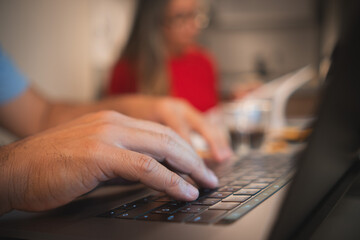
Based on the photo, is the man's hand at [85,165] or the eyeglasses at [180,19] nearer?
the man's hand at [85,165]

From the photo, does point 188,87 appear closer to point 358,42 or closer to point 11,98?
point 11,98

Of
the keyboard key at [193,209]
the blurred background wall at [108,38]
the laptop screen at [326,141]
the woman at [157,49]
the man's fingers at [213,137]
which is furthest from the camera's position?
the blurred background wall at [108,38]

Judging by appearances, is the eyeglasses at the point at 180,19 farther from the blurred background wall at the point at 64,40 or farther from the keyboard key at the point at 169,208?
the keyboard key at the point at 169,208

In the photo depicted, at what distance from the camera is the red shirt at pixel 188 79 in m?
2.28

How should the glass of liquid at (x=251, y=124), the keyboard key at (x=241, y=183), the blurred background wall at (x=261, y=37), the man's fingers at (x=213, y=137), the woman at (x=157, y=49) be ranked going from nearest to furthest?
the keyboard key at (x=241, y=183)
the man's fingers at (x=213, y=137)
the glass of liquid at (x=251, y=124)
the woman at (x=157, y=49)
the blurred background wall at (x=261, y=37)

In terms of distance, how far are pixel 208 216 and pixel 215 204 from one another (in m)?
0.05

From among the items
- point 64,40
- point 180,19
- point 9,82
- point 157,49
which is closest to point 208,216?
point 9,82

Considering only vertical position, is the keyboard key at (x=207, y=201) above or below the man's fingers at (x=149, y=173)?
below

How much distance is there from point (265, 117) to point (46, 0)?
2133 mm

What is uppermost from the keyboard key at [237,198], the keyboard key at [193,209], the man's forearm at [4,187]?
the man's forearm at [4,187]

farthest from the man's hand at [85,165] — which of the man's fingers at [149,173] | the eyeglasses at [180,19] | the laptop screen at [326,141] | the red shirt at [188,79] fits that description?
the eyeglasses at [180,19]

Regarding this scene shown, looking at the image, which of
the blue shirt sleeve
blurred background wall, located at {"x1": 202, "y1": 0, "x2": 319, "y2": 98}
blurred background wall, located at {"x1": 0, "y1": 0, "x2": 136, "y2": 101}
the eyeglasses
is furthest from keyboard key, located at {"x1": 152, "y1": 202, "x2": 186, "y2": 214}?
blurred background wall, located at {"x1": 202, "y1": 0, "x2": 319, "y2": 98}

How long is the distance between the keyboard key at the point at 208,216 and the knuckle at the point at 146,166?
0.09m

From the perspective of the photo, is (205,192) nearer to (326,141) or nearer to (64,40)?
(326,141)
